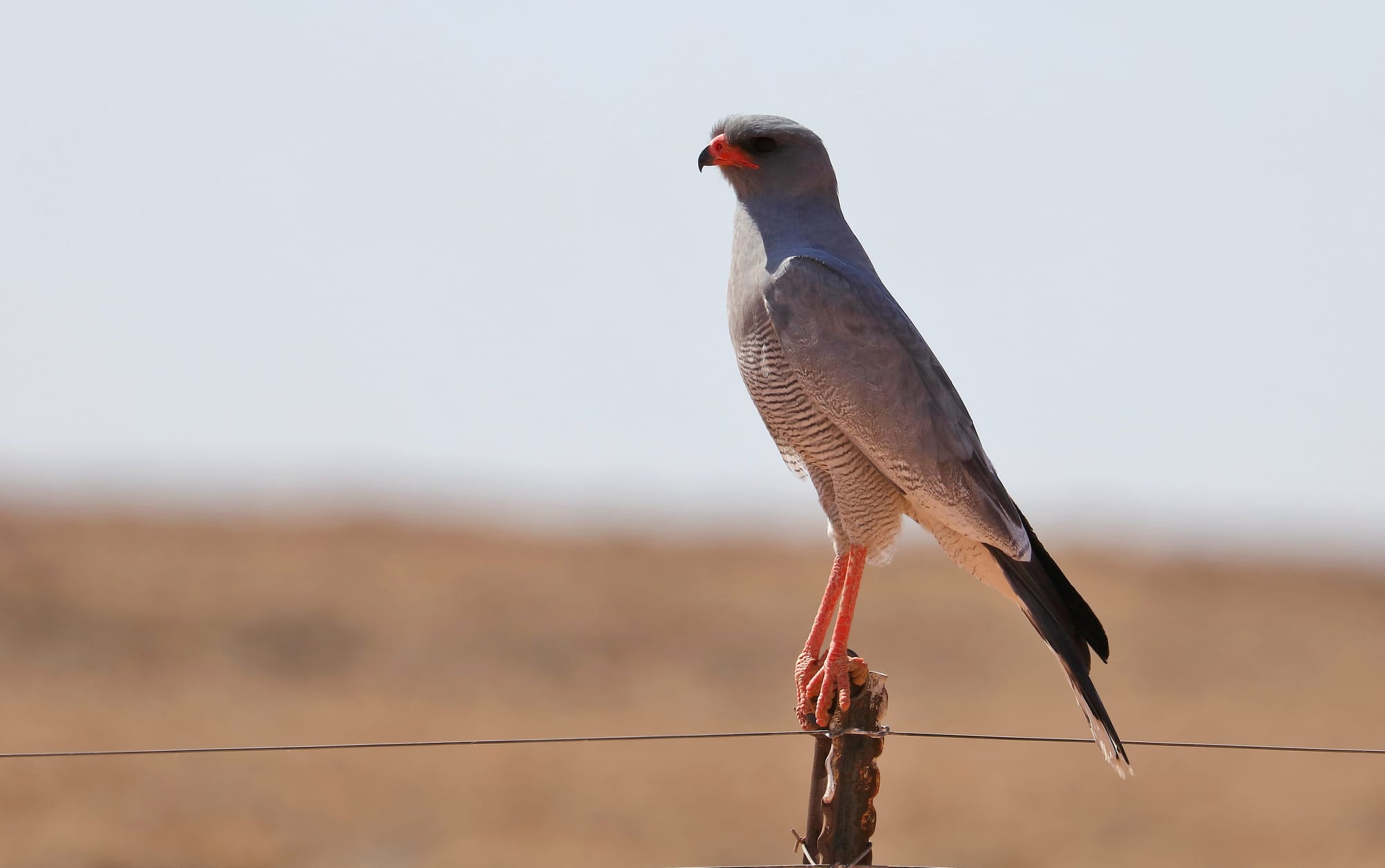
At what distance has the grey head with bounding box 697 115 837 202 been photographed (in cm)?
507

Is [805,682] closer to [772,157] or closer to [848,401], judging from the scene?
[848,401]

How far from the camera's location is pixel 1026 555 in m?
4.76

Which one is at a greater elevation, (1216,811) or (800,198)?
(800,198)

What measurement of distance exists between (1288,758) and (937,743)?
4293mm

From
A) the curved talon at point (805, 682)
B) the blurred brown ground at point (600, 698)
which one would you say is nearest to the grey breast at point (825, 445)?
the curved talon at point (805, 682)

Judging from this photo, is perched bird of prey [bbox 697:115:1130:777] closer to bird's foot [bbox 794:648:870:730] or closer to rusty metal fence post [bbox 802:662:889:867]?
bird's foot [bbox 794:648:870:730]

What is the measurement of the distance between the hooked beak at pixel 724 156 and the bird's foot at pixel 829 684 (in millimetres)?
1786

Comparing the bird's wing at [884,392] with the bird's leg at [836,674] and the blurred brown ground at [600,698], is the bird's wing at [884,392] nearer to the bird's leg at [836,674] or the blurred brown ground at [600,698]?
the bird's leg at [836,674]

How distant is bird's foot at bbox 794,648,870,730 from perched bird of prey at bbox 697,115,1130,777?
2cm

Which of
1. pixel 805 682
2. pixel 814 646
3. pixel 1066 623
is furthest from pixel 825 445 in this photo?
pixel 1066 623

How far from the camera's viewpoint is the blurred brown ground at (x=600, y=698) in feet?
42.6

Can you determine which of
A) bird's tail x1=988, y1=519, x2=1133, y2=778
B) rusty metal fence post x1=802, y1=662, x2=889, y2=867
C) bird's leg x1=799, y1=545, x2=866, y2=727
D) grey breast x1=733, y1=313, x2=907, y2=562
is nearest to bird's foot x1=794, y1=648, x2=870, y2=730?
bird's leg x1=799, y1=545, x2=866, y2=727

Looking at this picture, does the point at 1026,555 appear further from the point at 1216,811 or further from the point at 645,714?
the point at 645,714

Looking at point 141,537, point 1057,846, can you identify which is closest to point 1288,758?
point 1057,846
